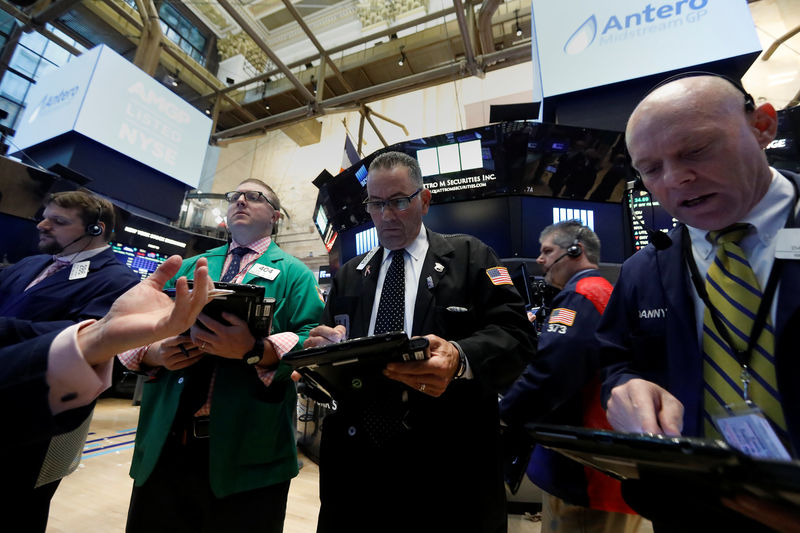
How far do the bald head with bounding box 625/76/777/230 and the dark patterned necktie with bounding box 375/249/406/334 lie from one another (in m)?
0.92

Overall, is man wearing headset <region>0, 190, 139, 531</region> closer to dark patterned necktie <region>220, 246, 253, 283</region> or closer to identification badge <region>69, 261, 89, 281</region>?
identification badge <region>69, 261, 89, 281</region>

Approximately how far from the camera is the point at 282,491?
1.52 meters

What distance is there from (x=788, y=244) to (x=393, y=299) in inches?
44.6

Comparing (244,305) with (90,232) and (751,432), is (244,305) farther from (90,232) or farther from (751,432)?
(90,232)

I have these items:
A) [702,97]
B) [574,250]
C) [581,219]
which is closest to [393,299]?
[702,97]

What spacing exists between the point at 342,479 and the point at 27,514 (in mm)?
1632

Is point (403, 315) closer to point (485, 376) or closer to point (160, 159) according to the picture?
point (485, 376)

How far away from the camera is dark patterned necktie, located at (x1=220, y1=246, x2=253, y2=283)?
6.09 ft

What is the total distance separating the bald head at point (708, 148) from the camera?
0.91 metres

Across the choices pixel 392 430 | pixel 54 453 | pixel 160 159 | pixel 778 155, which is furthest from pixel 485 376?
pixel 160 159

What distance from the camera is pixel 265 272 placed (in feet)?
5.86

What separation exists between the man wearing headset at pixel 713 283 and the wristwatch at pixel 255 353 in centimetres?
120

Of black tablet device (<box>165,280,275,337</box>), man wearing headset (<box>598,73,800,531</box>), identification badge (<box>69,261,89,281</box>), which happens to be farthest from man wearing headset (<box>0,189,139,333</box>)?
man wearing headset (<box>598,73,800,531</box>)

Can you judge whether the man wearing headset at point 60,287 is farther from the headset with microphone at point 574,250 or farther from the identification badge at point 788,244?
the headset with microphone at point 574,250
